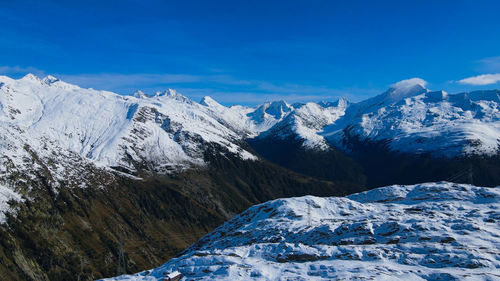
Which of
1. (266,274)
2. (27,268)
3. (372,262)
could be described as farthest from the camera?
(27,268)

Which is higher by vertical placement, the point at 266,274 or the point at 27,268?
the point at 266,274

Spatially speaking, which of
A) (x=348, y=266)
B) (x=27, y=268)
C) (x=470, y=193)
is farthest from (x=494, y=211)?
(x=27, y=268)

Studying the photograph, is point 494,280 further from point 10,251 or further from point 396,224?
point 10,251

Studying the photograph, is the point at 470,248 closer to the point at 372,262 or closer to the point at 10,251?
the point at 372,262

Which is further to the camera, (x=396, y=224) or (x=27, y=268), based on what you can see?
(x=27, y=268)

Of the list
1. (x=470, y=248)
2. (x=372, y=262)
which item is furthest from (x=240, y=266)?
(x=470, y=248)

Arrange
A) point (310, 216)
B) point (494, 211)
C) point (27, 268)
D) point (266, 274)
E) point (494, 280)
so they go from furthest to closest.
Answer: point (27, 268), point (310, 216), point (494, 211), point (266, 274), point (494, 280)
